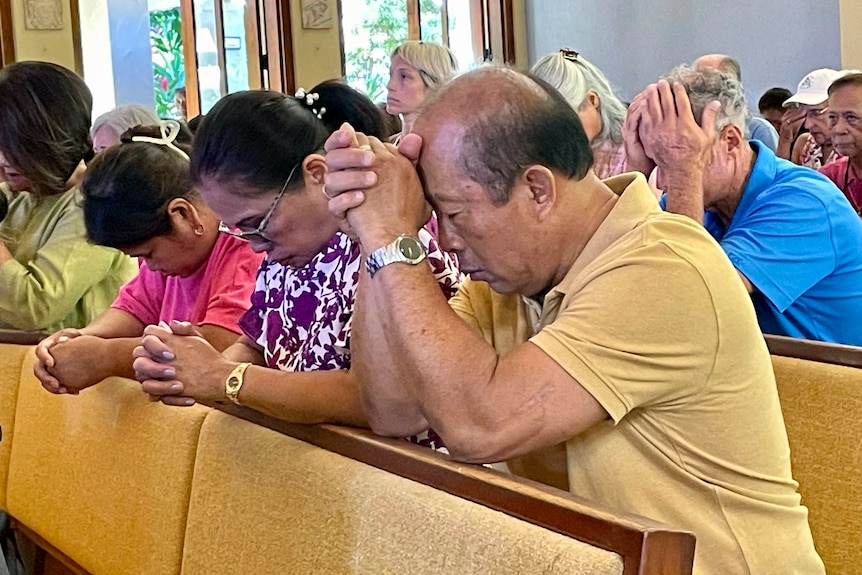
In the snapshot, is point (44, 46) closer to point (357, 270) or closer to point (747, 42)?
point (747, 42)

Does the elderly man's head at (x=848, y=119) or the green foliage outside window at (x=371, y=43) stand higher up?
the green foliage outside window at (x=371, y=43)

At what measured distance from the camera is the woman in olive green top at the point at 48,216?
283 cm

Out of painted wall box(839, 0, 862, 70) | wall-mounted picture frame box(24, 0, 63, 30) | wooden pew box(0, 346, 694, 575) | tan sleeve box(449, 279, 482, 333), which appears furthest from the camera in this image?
wall-mounted picture frame box(24, 0, 63, 30)

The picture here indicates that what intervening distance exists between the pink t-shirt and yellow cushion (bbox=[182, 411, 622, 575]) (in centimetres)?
44

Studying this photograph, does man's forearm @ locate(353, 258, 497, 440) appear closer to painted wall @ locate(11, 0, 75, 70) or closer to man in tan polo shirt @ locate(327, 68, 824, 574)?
man in tan polo shirt @ locate(327, 68, 824, 574)

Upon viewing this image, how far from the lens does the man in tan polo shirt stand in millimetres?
1327

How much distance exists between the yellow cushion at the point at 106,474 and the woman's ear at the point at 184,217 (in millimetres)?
327

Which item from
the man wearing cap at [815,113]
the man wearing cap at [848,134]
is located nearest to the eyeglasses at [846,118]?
the man wearing cap at [848,134]

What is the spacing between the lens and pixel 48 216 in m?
2.97

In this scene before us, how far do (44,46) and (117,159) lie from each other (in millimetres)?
5238

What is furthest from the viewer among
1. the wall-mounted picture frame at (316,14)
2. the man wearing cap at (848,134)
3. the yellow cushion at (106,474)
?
the wall-mounted picture frame at (316,14)

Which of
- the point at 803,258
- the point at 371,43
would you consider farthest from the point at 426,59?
the point at 371,43

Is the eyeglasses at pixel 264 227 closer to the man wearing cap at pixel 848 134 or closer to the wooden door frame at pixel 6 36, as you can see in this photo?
the man wearing cap at pixel 848 134

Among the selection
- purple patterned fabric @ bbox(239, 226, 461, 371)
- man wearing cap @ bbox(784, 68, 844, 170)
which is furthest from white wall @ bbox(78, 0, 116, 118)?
purple patterned fabric @ bbox(239, 226, 461, 371)
